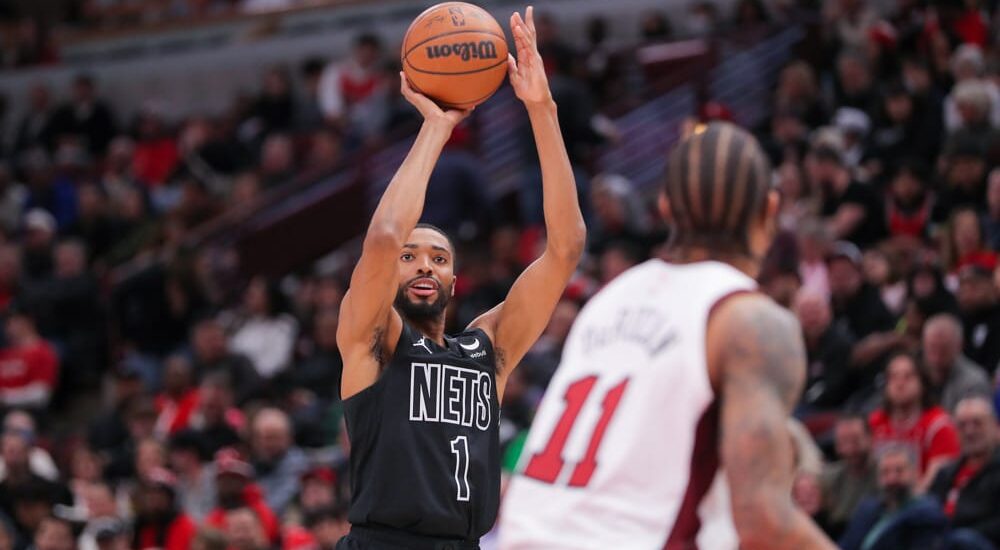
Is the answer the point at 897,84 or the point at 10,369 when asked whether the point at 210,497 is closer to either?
the point at 10,369

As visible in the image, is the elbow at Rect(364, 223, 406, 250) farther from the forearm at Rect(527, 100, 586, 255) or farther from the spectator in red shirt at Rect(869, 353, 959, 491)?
the spectator in red shirt at Rect(869, 353, 959, 491)

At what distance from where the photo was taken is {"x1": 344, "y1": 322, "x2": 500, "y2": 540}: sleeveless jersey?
230 inches

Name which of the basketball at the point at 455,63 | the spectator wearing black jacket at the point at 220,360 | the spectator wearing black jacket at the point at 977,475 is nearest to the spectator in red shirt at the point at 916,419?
the spectator wearing black jacket at the point at 977,475

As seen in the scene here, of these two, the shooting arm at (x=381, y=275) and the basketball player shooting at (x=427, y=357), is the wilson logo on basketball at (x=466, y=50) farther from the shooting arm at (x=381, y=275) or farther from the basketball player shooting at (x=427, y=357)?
the shooting arm at (x=381, y=275)

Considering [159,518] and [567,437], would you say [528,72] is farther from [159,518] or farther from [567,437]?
[159,518]

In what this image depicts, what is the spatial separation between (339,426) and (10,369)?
412 cm

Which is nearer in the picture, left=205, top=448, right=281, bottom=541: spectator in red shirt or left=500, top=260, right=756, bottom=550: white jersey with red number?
left=500, top=260, right=756, bottom=550: white jersey with red number

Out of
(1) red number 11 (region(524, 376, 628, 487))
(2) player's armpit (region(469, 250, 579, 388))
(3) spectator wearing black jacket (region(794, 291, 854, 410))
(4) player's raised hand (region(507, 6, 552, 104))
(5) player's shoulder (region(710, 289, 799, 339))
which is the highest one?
(4) player's raised hand (region(507, 6, 552, 104))

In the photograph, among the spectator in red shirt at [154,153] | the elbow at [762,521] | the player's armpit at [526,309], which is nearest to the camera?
the elbow at [762,521]

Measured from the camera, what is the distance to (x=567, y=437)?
430cm

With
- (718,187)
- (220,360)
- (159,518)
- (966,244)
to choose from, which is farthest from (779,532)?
(220,360)

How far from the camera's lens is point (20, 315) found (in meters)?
15.5

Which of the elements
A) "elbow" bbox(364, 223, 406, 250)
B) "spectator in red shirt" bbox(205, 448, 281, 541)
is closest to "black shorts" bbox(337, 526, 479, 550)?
"elbow" bbox(364, 223, 406, 250)

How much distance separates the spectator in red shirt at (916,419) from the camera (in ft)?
32.4
